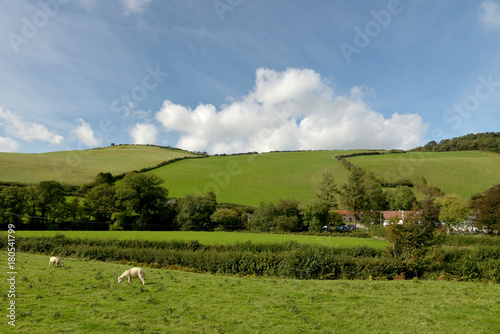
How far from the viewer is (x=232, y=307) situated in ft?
38.2

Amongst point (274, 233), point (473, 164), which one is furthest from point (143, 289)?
point (473, 164)

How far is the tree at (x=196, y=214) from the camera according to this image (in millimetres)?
57562

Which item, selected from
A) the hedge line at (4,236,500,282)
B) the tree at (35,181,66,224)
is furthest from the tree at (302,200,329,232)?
the tree at (35,181,66,224)

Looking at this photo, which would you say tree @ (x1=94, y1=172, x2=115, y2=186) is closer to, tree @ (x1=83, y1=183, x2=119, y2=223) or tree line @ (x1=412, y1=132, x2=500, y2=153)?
tree @ (x1=83, y1=183, x2=119, y2=223)

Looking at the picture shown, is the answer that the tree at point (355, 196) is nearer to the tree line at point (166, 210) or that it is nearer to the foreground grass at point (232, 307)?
the tree line at point (166, 210)

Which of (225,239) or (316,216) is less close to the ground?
(316,216)

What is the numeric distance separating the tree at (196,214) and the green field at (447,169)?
58.2 metres

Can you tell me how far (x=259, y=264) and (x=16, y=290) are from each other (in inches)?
693

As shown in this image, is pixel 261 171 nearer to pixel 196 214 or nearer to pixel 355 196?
pixel 196 214

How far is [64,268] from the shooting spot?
17.6 metres

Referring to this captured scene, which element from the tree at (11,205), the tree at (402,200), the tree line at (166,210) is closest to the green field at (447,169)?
the tree at (402,200)

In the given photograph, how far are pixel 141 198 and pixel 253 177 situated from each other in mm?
38455

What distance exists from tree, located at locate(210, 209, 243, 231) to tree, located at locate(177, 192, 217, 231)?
5.89 feet

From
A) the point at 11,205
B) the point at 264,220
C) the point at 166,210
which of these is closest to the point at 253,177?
the point at 264,220
